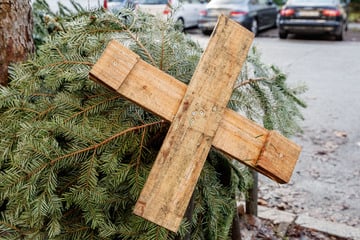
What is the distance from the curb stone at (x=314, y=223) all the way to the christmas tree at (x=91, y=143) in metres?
1.03

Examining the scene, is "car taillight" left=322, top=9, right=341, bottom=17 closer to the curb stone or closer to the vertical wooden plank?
the curb stone

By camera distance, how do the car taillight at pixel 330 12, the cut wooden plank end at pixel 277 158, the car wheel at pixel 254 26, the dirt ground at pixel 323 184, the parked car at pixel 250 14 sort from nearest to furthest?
the cut wooden plank end at pixel 277 158
the dirt ground at pixel 323 184
the car taillight at pixel 330 12
the parked car at pixel 250 14
the car wheel at pixel 254 26

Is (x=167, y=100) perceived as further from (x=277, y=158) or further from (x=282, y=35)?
(x=282, y=35)

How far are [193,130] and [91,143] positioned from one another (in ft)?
1.26

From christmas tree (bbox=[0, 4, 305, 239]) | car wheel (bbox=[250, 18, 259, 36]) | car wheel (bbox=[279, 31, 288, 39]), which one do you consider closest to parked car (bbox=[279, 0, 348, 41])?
car wheel (bbox=[279, 31, 288, 39])

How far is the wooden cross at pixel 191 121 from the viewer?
1221mm

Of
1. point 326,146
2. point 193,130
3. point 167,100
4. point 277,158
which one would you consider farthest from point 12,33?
point 326,146

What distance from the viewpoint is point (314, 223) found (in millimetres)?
2783

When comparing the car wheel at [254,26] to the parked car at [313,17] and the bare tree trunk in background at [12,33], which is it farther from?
the bare tree trunk in background at [12,33]

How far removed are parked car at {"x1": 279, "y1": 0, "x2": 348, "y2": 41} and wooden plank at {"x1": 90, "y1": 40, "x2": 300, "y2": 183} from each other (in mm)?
Answer: 11267

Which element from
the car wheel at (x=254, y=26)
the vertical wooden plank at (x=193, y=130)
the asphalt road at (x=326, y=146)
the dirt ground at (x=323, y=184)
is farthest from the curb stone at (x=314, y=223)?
the car wheel at (x=254, y=26)

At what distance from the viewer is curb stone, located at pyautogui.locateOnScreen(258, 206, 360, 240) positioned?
268 centimetres

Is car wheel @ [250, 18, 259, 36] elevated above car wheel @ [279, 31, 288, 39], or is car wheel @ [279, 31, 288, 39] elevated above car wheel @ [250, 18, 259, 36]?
car wheel @ [250, 18, 259, 36]

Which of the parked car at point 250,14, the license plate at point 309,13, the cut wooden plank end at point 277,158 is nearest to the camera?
the cut wooden plank end at point 277,158
